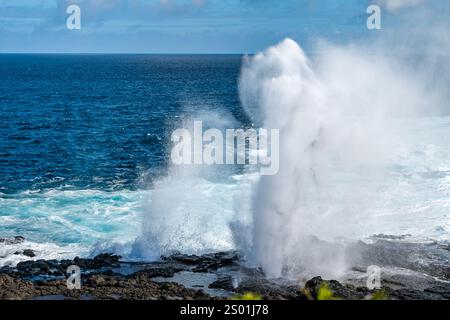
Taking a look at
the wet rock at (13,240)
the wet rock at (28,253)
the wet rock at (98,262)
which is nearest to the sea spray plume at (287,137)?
the wet rock at (98,262)

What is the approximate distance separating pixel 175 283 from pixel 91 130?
44.5m

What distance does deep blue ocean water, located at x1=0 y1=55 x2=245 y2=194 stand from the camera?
45.0 metres

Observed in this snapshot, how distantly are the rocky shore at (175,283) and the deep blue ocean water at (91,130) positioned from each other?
15.6 meters

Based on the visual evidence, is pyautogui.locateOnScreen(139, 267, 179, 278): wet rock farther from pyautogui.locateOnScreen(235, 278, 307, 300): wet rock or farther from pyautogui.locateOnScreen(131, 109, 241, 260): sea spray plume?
pyautogui.locateOnScreen(235, 278, 307, 300): wet rock

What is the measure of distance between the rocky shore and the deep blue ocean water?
15.6 metres

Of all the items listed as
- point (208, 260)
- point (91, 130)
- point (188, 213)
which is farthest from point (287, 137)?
point (91, 130)

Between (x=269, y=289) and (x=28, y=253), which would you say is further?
(x=28, y=253)

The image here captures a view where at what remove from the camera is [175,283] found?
2400 centimetres

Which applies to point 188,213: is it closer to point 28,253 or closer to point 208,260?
point 208,260

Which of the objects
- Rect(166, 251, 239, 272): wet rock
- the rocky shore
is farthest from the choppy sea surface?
the rocky shore

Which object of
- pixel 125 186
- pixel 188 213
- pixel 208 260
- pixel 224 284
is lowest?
pixel 224 284

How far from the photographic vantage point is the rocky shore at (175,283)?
22578 mm

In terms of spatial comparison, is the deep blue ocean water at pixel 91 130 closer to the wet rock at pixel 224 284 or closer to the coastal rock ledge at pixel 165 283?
the coastal rock ledge at pixel 165 283

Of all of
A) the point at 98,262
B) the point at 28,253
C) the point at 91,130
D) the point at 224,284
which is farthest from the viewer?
the point at 91,130
